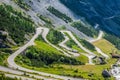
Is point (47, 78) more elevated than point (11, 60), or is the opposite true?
point (11, 60)

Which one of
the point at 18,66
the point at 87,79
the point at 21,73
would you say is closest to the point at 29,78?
the point at 21,73

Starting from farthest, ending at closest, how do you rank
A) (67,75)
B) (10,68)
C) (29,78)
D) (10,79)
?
(67,75)
(10,68)
(29,78)
(10,79)

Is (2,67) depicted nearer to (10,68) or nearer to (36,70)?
(10,68)

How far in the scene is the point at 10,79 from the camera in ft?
528

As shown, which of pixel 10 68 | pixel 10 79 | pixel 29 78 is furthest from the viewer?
pixel 10 68

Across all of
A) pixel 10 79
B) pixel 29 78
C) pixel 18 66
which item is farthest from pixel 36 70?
pixel 10 79

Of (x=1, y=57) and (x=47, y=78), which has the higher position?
(x=1, y=57)

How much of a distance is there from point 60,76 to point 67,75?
19.2 feet

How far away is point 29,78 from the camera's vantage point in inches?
6796

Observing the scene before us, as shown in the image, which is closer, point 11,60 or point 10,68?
point 10,68

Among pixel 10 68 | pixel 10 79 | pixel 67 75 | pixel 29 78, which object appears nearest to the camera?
pixel 10 79

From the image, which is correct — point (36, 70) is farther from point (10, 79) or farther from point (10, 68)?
point (10, 79)

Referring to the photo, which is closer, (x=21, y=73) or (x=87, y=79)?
(x=21, y=73)

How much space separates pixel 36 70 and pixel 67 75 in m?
16.8
